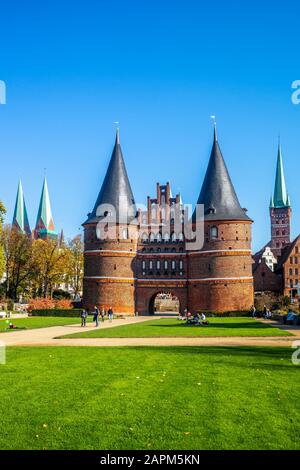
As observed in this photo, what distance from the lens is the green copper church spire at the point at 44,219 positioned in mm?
120750

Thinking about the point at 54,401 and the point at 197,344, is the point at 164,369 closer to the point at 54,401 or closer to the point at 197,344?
the point at 54,401

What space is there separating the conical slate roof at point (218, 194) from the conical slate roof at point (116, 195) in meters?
8.06

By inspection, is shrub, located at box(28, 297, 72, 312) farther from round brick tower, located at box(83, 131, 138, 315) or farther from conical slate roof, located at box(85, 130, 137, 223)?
conical slate roof, located at box(85, 130, 137, 223)

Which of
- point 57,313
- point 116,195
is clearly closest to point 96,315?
point 57,313

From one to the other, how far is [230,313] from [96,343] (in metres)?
32.7

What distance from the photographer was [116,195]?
59.0 m

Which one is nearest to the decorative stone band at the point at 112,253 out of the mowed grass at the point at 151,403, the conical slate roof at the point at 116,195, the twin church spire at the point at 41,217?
the conical slate roof at the point at 116,195

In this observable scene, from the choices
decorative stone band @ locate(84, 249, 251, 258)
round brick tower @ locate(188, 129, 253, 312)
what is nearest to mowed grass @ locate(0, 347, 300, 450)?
round brick tower @ locate(188, 129, 253, 312)

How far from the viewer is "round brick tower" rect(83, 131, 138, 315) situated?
58.1 m

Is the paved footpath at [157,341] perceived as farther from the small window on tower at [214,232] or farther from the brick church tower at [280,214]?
the brick church tower at [280,214]

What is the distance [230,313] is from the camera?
173ft

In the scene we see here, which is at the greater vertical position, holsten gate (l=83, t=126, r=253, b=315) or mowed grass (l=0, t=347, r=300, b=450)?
holsten gate (l=83, t=126, r=253, b=315)

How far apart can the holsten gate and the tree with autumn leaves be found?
8630 millimetres
